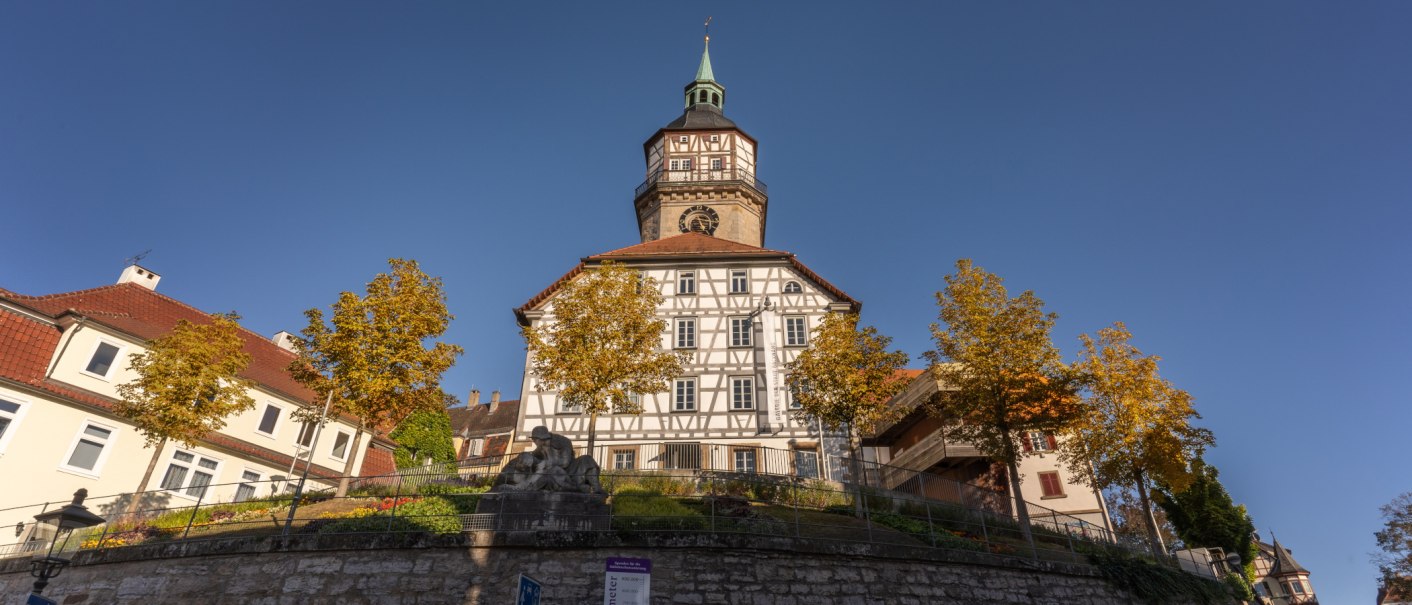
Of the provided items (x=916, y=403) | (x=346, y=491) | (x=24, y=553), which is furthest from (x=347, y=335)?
(x=916, y=403)

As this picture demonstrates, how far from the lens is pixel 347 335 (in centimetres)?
2173

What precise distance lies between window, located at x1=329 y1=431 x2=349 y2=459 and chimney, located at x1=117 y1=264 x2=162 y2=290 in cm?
947

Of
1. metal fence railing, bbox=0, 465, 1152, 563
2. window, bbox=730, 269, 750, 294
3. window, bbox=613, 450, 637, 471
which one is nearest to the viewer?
metal fence railing, bbox=0, 465, 1152, 563

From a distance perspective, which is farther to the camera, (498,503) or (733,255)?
(733,255)

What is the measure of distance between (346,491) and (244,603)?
7154mm

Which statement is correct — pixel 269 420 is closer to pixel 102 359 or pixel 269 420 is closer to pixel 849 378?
pixel 102 359

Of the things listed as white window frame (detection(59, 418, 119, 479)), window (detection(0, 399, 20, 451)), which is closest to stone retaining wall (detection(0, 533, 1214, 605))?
window (detection(0, 399, 20, 451))

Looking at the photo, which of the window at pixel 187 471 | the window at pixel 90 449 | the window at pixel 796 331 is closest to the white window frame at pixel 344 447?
the window at pixel 187 471

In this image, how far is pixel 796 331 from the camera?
102 feet

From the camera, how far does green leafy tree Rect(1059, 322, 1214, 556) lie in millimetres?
23406

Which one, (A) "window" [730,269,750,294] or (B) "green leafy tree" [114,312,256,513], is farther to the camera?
(A) "window" [730,269,750,294]

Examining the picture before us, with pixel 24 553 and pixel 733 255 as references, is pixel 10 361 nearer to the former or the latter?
pixel 24 553

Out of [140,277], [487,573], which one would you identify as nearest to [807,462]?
[487,573]

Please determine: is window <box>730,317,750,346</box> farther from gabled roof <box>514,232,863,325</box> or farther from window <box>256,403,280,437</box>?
window <box>256,403,280,437</box>
